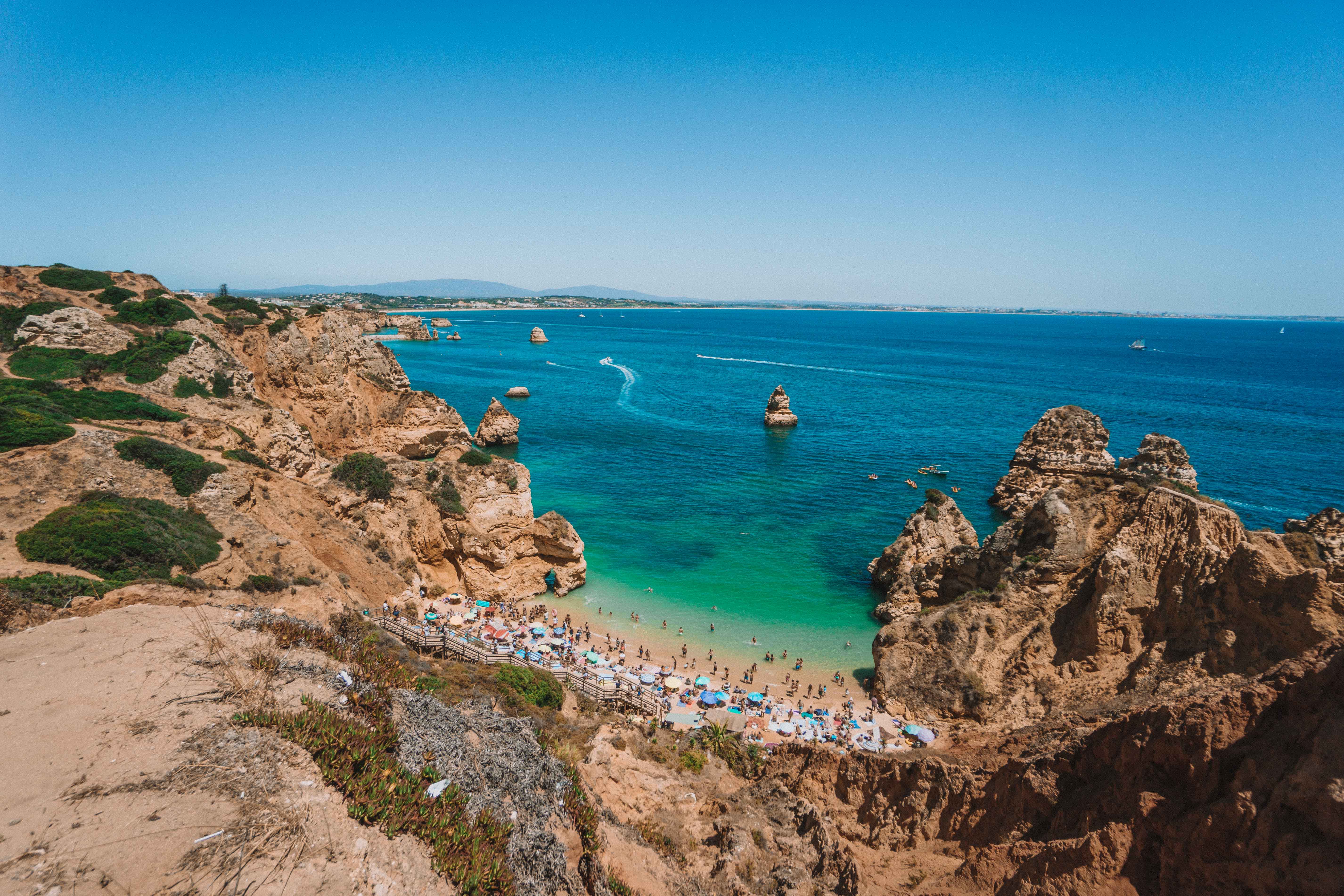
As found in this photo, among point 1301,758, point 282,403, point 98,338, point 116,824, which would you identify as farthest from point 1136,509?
point 98,338

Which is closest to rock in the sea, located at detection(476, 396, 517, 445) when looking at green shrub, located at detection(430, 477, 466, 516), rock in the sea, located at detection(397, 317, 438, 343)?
green shrub, located at detection(430, 477, 466, 516)

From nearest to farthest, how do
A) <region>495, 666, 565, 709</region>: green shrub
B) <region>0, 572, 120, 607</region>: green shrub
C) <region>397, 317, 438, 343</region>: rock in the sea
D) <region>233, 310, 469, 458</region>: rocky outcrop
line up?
<region>0, 572, 120, 607</region>: green shrub → <region>495, 666, 565, 709</region>: green shrub → <region>233, 310, 469, 458</region>: rocky outcrop → <region>397, 317, 438, 343</region>: rock in the sea

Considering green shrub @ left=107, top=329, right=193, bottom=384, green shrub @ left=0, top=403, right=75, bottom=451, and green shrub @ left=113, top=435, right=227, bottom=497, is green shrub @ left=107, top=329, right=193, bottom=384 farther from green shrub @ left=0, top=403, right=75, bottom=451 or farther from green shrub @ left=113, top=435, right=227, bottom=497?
green shrub @ left=113, top=435, right=227, bottom=497

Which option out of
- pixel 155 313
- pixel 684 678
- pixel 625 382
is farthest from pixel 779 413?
pixel 155 313

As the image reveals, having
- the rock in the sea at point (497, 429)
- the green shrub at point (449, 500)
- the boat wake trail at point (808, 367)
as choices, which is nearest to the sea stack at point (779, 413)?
the rock in the sea at point (497, 429)

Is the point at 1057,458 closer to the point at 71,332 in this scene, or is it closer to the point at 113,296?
the point at 71,332

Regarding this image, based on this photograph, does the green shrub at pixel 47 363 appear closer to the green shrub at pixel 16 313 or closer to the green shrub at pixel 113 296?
the green shrub at pixel 16 313
